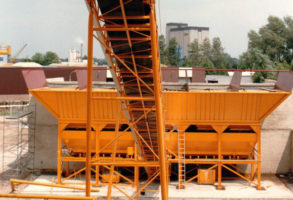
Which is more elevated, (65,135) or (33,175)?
(65,135)

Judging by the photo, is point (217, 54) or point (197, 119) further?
point (217, 54)

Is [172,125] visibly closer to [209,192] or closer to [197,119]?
[197,119]

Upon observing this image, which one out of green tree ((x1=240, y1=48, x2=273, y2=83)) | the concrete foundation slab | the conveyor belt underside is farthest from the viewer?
green tree ((x1=240, y1=48, x2=273, y2=83))

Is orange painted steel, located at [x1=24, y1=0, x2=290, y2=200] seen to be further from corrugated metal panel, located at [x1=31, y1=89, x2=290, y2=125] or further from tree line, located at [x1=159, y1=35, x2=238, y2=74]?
tree line, located at [x1=159, y1=35, x2=238, y2=74]

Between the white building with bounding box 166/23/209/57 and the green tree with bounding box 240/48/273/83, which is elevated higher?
the white building with bounding box 166/23/209/57

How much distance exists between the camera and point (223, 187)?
45.3ft

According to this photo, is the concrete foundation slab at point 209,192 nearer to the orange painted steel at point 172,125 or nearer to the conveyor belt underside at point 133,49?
the orange painted steel at point 172,125

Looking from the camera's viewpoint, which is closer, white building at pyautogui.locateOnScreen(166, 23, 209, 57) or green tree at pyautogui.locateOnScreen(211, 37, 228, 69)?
green tree at pyautogui.locateOnScreen(211, 37, 228, 69)

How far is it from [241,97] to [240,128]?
1813mm

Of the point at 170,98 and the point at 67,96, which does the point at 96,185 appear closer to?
the point at 67,96

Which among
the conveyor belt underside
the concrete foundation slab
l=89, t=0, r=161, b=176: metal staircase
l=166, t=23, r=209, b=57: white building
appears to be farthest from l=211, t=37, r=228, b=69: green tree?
l=89, t=0, r=161, b=176: metal staircase

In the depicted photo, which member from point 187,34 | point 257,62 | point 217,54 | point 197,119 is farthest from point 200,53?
point 197,119

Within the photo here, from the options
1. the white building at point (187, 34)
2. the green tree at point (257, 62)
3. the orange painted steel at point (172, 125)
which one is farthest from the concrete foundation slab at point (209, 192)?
the white building at point (187, 34)

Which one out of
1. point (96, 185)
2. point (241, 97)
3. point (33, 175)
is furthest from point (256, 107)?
point (33, 175)
